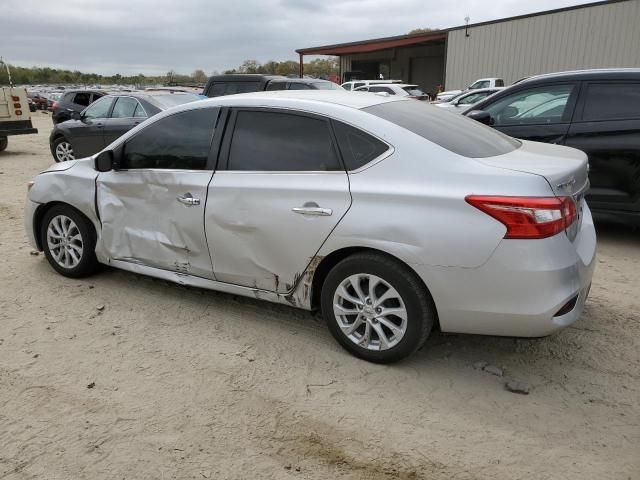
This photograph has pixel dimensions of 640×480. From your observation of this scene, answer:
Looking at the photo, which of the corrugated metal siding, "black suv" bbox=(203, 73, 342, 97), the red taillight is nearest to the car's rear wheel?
"black suv" bbox=(203, 73, 342, 97)

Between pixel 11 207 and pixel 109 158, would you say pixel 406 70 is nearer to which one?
pixel 11 207

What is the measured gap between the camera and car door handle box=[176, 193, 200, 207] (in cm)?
376

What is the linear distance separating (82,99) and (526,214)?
15112 millimetres

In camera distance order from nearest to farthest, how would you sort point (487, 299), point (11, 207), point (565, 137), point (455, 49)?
point (487, 299) → point (565, 137) → point (11, 207) → point (455, 49)

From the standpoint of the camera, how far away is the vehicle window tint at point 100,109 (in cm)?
1040

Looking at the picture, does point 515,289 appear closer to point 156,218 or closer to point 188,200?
point 188,200

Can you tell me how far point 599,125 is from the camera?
5.48 metres

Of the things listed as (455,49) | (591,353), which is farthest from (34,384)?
(455,49)

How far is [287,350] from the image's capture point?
354 centimetres

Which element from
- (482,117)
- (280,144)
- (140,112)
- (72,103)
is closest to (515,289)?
(280,144)

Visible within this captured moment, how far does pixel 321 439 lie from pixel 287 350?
934 mm

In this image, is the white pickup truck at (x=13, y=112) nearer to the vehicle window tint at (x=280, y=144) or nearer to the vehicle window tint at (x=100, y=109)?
the vehicle window tint at (x=100, y=109)

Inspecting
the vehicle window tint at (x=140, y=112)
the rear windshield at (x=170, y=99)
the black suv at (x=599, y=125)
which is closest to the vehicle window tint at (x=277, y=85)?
the rear windshield at (x=170, y=99)

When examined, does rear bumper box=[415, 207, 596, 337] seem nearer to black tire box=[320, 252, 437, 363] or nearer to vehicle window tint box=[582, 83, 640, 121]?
black tire box=[320, 252, 437, 363]
